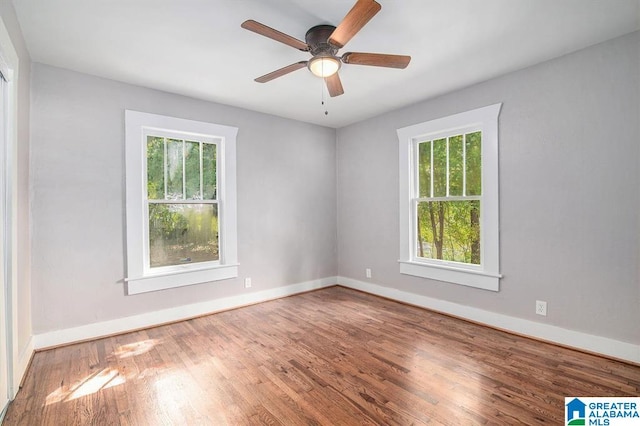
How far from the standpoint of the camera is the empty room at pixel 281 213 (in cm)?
205

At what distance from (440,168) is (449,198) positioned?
0.39 meters

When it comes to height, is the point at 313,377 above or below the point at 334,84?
below

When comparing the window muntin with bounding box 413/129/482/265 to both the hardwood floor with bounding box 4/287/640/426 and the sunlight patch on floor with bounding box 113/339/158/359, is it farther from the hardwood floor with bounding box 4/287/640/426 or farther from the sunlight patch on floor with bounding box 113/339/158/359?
the sunlight patch on floor with bounding box 113/339/158/359

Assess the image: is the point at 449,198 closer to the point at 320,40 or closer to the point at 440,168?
the point at 440,168

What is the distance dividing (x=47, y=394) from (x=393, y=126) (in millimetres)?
4277

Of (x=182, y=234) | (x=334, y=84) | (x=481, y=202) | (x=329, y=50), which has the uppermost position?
(x=329, y=50)

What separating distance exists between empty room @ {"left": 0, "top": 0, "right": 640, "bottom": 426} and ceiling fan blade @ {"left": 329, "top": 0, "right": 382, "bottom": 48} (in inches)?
0.5

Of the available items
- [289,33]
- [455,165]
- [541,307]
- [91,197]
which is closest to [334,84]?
[289,33]

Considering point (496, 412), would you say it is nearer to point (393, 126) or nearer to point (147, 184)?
point (393, 126)

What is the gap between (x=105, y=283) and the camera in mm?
3092

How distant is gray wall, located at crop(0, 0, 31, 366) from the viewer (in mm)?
2336

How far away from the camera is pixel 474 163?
3.45 metres

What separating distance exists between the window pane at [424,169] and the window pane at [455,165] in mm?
292

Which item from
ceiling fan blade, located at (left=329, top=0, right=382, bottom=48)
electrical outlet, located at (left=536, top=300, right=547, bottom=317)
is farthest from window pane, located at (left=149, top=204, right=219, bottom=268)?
electrical outlet, located at (left=536, top=300, right=547, bottom=317)
